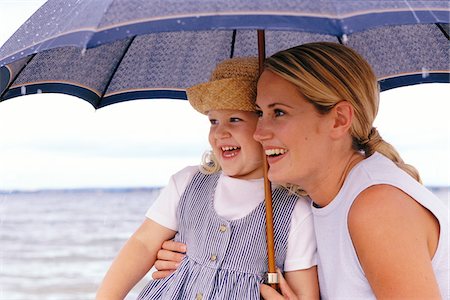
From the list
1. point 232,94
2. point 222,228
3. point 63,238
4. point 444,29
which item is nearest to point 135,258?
point 222,228

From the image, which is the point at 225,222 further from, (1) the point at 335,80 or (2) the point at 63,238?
(2) the point at 63,238

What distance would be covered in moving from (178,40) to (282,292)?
48.4 inches

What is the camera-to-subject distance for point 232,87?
279cm

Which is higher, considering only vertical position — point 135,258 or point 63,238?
point 63,238

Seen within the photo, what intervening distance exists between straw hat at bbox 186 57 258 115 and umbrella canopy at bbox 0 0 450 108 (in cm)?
20

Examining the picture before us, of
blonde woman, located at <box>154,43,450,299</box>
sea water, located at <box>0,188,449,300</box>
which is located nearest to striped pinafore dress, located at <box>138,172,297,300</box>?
blonde woman, located at <box>154,43,450,299</box>

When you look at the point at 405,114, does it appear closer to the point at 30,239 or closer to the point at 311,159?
the point at 30,239

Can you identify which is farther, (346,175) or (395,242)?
(346,175)

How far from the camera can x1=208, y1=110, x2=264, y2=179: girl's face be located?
2.80m

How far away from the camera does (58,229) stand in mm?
13766

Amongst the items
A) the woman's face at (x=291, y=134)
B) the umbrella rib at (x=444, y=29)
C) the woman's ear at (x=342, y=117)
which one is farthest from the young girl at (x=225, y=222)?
the umbrella rib at (x=444, y=29)

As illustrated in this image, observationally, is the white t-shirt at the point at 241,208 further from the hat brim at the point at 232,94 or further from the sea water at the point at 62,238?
the sea water at the point at 62,238

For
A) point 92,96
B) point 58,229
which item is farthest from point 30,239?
point 92,96

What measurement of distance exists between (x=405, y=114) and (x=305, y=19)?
1299 cm
